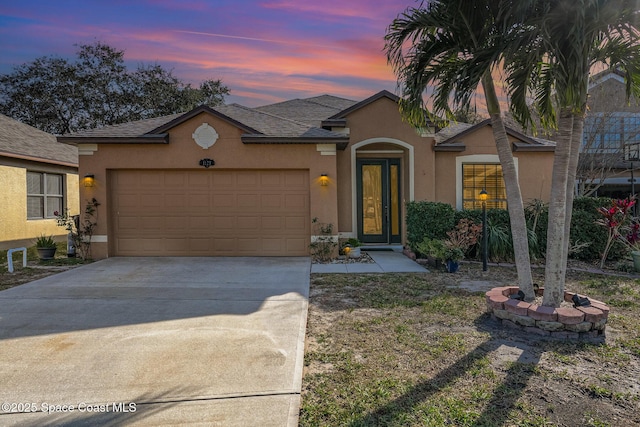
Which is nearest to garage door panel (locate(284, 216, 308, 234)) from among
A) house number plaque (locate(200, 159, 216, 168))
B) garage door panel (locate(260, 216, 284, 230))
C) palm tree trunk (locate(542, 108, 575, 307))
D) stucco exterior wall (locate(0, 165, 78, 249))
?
garage door panel (locate(260, 216, 284, 230))

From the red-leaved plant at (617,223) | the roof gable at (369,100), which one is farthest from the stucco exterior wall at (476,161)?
the red-leaved plant at (617,223)

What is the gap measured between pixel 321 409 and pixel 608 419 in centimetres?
209

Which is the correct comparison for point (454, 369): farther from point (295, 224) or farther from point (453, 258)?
point (295, 224)

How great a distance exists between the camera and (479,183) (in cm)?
1144

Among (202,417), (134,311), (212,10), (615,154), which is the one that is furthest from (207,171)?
(615,154)

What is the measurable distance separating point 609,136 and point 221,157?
15494 mm

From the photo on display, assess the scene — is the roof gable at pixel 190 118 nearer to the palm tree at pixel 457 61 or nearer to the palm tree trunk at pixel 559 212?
the palm tree at pixel 457 61

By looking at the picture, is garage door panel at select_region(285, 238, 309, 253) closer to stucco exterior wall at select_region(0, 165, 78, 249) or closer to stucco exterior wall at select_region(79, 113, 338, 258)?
stucco exterior wall at select_region(79, 113, 338, 258)

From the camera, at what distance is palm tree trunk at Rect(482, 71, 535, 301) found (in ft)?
15.8

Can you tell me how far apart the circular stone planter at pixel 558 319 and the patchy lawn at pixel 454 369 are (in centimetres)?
14

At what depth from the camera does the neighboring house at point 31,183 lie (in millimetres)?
11398

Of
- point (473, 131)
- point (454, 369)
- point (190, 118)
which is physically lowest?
point (454, 369)

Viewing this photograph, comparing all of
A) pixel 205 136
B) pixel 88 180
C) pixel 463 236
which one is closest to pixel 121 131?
pixel 88 180

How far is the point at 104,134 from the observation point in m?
9.66
